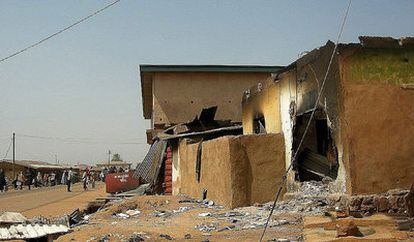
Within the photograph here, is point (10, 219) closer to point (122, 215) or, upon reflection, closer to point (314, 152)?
point (122, 215)

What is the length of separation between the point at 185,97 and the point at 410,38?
1670 centimetres

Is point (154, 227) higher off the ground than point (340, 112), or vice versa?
point (340, 112)

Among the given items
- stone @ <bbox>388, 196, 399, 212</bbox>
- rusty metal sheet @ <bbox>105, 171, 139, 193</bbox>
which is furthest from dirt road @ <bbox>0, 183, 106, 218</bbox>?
stone @ <bbox>388, 196, 399, 212</bbox>

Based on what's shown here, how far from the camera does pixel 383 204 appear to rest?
684cm

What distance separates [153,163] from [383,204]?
47.1ft

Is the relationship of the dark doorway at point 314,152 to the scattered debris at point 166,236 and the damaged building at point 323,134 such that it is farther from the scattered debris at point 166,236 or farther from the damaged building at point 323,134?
the scattered debris at point 166,236

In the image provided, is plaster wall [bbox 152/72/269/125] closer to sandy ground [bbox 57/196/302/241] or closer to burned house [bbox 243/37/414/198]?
sandy ground [bbox 57/196/302/241]

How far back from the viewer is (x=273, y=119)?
10.9 m

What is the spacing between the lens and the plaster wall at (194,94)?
22.9 metres

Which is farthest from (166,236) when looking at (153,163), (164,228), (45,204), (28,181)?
(28,181)

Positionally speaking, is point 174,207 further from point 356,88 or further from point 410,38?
point 410,38

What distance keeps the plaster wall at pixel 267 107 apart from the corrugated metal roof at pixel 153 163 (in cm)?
679

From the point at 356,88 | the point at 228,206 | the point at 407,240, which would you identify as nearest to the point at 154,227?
the point at 228,206

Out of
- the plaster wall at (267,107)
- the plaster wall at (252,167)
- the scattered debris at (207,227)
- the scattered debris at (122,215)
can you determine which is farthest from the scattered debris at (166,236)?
the scattered debris at (122,215)
